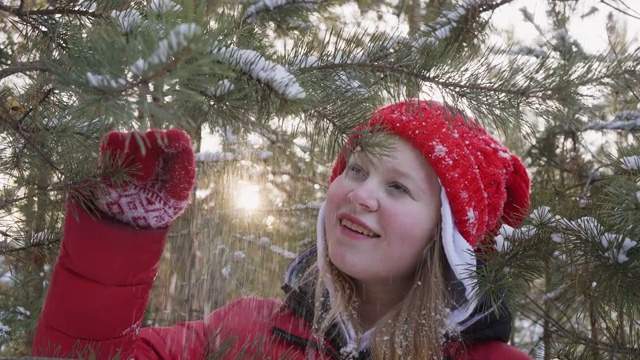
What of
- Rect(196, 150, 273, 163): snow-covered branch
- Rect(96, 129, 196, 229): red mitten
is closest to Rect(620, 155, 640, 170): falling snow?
Rect(96, 129, 196, 229): red mitten

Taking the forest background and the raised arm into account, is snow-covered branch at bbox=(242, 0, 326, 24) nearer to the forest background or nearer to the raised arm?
the forest background

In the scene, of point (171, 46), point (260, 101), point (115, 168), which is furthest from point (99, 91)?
point (115, 168)

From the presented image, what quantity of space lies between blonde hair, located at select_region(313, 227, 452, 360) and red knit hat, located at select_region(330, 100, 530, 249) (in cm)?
17

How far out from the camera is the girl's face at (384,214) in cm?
236

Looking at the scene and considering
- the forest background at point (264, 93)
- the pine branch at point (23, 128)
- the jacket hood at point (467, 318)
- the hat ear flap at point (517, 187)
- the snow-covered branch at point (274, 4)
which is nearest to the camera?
the forest background at point (264, 93)

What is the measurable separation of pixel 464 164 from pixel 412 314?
2.13 feet

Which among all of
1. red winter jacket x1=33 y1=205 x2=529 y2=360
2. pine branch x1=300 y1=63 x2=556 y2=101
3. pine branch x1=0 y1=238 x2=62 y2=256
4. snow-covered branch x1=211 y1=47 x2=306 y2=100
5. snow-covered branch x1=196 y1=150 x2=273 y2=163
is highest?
snow-covered branch x1=196 y1=150 x2=273 y2=163

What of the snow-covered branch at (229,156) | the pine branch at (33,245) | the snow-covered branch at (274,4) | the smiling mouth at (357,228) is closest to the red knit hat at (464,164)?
the smiling mouth at (357,228)

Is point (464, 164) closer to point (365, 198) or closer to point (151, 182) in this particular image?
point (365, 198)

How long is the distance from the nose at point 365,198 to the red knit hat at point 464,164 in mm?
151

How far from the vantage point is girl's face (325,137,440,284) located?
2357mm

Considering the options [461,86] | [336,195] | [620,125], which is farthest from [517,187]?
[620,125]

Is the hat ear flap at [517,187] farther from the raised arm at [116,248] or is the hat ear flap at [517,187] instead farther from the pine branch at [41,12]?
the pine branch at [41,12]

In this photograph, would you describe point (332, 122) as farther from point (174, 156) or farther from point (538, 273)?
point (538, 273)
